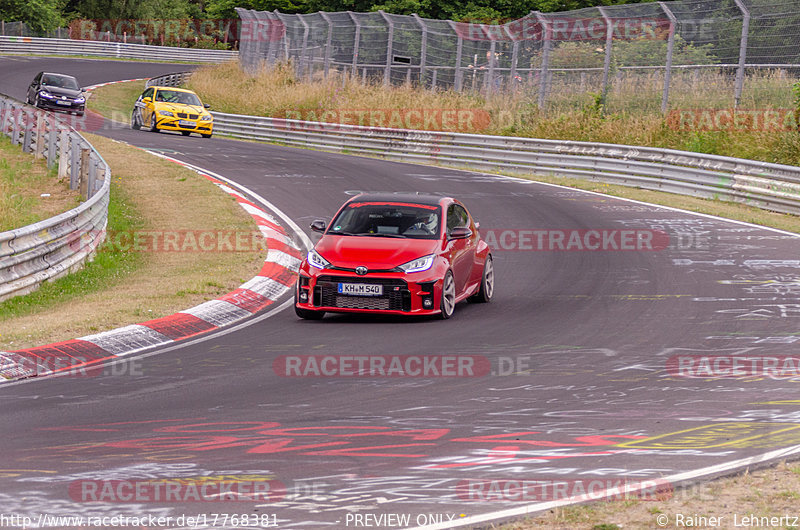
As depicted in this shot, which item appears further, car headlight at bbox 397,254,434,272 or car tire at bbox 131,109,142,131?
car tire at bbox 131,109,142,131

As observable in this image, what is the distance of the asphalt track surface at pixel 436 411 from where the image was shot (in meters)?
5.77

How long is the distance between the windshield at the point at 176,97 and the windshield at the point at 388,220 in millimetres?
24996

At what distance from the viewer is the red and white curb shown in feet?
30.4

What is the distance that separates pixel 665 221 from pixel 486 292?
8169 mm

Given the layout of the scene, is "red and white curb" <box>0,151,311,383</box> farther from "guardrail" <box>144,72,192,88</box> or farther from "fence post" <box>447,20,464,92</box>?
"guardrail" <box>144,72,192,88</box>

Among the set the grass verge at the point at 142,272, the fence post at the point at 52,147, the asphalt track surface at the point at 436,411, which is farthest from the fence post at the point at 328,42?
the asphalt track surface at the point at 436,411

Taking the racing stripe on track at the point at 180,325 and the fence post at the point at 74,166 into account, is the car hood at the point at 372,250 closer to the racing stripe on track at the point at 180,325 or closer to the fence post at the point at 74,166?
the racing stripe on track at the point at 180,325

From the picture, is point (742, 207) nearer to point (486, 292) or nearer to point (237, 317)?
point (486, 292)

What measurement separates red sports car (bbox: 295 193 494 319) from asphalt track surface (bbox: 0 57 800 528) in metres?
0.28

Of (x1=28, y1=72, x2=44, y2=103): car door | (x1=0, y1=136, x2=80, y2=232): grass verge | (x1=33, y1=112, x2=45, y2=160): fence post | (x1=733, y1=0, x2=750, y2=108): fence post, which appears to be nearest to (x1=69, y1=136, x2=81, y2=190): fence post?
(x1=0, y1=136, x2=80, y2=232): grass verge

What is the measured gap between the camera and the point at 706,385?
27.7 feet

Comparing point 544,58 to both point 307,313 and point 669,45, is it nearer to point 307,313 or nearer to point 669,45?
point 669,45

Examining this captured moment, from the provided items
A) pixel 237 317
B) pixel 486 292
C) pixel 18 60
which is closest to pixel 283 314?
pixel 237 317

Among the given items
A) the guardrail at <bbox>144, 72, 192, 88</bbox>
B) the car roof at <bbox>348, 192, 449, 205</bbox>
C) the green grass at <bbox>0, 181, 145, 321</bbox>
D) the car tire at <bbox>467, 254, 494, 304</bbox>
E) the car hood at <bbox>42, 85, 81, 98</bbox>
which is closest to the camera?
the green grass at <bbox>0, 181, 145, 321</bbox>
